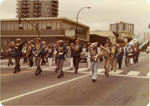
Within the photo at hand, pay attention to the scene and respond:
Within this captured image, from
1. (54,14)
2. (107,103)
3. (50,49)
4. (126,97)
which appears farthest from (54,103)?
(54,14)

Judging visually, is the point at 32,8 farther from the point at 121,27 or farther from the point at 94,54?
the point at 121,27

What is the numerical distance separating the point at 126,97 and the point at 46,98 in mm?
2401

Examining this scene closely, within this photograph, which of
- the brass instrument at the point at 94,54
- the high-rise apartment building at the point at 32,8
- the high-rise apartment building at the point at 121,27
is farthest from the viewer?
the high-rise apartment building at the point at 32,8

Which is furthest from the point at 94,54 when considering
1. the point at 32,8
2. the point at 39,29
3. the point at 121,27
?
the point at 32,8

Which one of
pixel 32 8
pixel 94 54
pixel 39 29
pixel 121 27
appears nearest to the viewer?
pixel 121 27

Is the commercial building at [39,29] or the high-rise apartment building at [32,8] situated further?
the high-rise apartment building at [32,8]

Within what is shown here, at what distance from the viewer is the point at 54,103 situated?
6.10 meters

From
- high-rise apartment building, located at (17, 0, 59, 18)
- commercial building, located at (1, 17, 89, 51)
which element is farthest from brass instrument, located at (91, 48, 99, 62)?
high-rise apartment building, located at (17, 0, 59, 18)

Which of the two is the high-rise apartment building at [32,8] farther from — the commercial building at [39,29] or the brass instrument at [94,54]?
the brass instrument at [94,54]

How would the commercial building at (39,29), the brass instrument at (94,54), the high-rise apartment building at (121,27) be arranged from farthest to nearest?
1. the commercial building at (39,29)
2. the brass instrument at (94,54)
3. the high-rise apartment building at (121,27)

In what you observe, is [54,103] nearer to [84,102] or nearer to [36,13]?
[84,102]

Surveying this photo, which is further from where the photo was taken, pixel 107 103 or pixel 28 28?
pixel 28 28

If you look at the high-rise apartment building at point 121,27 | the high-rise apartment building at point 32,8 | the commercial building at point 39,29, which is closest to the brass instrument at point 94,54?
the high-rise apartment building at point 121,27

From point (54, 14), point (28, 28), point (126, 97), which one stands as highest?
point (54, 14)
